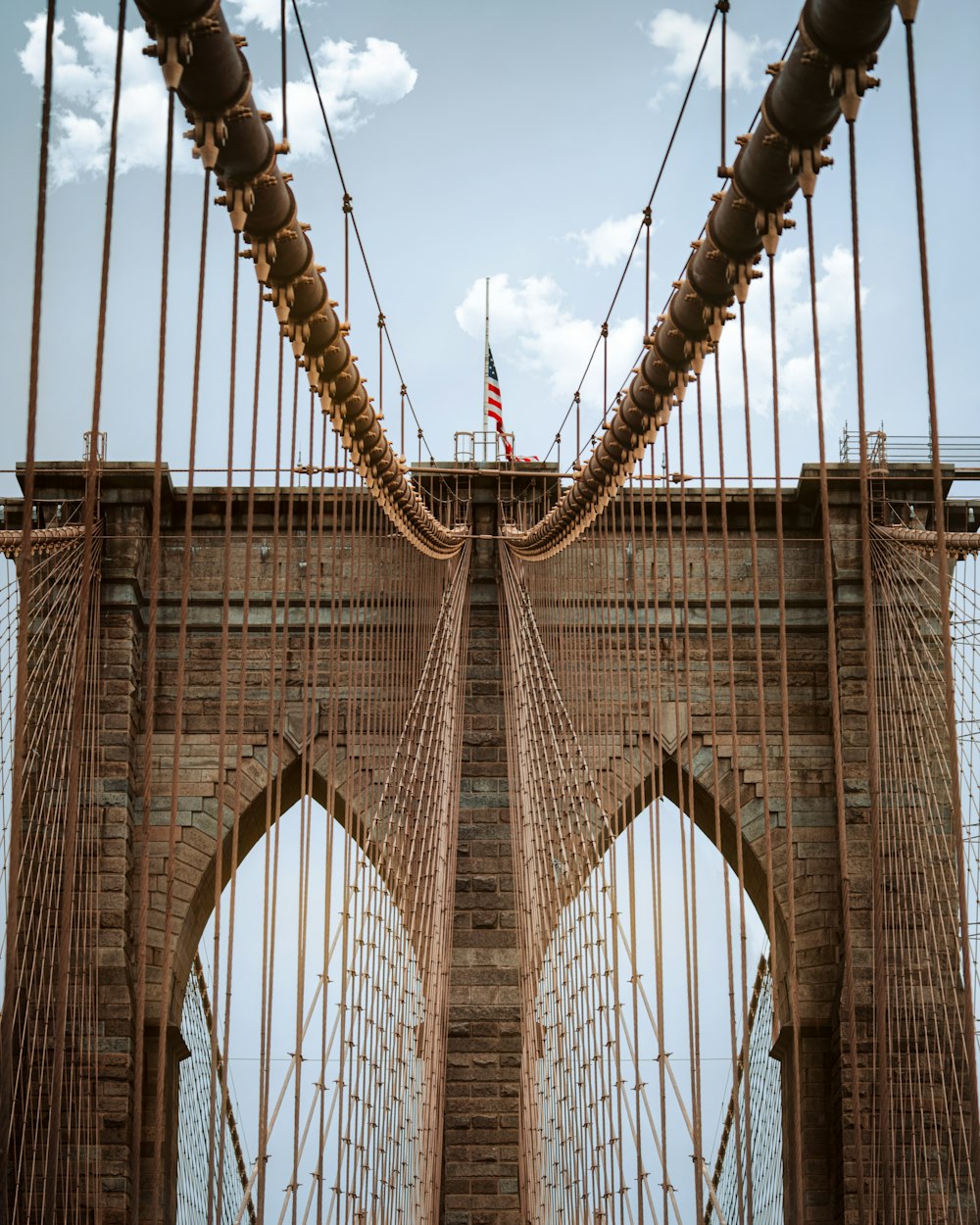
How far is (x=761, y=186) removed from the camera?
5.09m

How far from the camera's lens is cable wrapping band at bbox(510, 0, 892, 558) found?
165 inches

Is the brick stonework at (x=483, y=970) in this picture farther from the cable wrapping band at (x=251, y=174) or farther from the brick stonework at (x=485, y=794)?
the cable wrapping band at (x=251, y=174)

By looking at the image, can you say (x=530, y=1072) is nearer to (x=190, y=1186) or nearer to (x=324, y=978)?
(x=324, y=978)

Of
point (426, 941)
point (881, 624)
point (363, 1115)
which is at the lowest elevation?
point (363, 1115)

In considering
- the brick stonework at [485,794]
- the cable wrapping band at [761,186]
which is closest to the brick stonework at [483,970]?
the brick stonework at [485,794]

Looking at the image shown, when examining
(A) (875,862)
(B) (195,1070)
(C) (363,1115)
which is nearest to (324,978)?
(C) (363,1115)

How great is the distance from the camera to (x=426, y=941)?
1084cm

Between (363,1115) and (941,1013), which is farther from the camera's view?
(941,1013)

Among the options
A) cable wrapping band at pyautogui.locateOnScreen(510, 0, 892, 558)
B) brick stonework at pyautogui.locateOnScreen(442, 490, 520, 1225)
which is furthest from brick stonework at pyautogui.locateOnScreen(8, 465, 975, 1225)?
cable wrapping band at pyautogui.locateOnScreen(510, 0, 892, 558)

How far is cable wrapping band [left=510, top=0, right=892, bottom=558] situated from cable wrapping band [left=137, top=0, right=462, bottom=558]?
1.16m

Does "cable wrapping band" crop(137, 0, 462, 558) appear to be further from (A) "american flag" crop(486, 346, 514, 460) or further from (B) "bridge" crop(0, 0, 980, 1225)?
(A) "american flag" crop(486, 346, 514, 460)

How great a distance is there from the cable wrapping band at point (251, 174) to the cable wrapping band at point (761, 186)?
116 centimetres

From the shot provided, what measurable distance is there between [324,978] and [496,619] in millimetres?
7886

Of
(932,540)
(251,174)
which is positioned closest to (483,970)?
(932,540)
